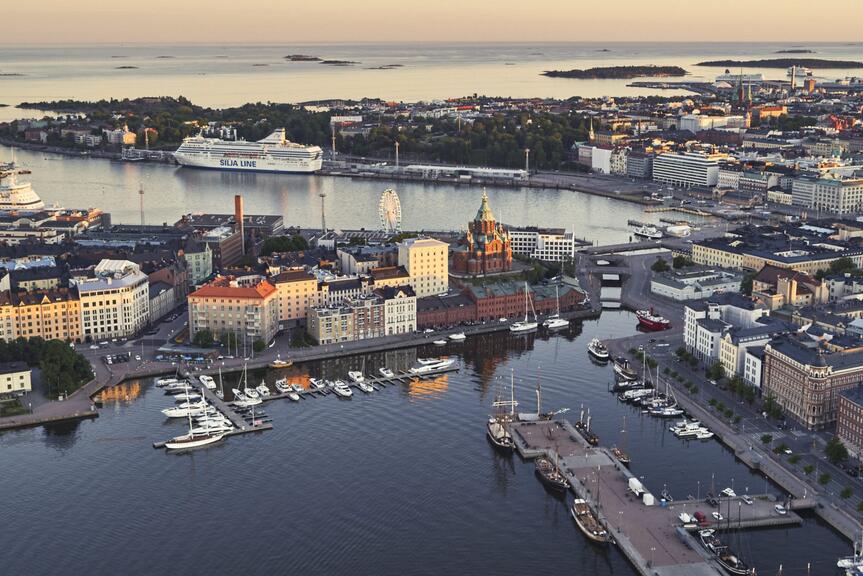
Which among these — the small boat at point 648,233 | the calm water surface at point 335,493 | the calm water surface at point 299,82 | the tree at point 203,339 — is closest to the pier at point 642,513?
the calm water surface at point 335,493

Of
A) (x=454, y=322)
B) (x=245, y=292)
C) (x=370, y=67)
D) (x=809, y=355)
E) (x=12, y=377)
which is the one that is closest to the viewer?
(x=809, y=355)

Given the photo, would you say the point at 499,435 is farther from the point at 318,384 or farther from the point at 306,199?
the point at 306,199

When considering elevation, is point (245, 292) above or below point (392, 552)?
above

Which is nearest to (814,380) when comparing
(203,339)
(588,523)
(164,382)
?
(588,523)

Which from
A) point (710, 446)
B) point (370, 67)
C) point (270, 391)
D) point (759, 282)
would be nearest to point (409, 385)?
point (270, 391)

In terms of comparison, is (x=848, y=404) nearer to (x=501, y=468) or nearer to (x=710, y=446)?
(x=710, y=446)

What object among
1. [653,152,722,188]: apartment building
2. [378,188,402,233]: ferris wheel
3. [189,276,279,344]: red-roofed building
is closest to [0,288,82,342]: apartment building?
[189,276,279,344]: red-roofed building

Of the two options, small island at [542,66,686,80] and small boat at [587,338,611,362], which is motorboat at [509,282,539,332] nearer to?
small boat at [587,338,611,362]
